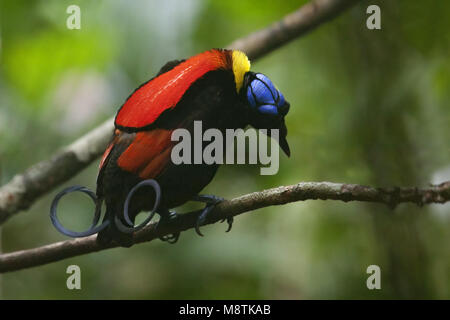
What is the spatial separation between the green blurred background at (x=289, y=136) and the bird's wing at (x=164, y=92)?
36 cm

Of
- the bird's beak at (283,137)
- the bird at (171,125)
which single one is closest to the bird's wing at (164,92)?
the bird at (171,125)

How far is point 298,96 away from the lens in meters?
1.51

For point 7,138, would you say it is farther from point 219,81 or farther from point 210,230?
point 219,81

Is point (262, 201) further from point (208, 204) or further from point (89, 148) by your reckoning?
point (89, 148)

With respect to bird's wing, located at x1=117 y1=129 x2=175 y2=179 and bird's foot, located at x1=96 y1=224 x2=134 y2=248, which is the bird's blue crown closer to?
bird's wing, located at x1=117 y1=129 x2=175 y2=179

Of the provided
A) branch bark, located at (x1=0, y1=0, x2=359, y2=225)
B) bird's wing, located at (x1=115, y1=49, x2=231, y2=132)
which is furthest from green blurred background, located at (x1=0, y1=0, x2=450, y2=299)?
bird's wing, located at (x1=115, y1=49, x2=231, y2=132)

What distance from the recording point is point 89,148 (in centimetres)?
142

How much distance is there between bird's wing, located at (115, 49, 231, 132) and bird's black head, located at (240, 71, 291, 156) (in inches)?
2.5

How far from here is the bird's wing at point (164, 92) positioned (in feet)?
3.59

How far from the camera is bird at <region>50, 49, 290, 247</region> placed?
104cm

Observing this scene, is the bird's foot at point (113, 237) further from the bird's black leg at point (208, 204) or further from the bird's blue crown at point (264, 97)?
the bird's blue crown at point (264, 97)

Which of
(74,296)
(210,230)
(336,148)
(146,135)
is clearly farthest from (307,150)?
(74,296)

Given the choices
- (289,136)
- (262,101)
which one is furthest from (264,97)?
(289,136)

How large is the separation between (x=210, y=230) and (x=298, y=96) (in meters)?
0.44
